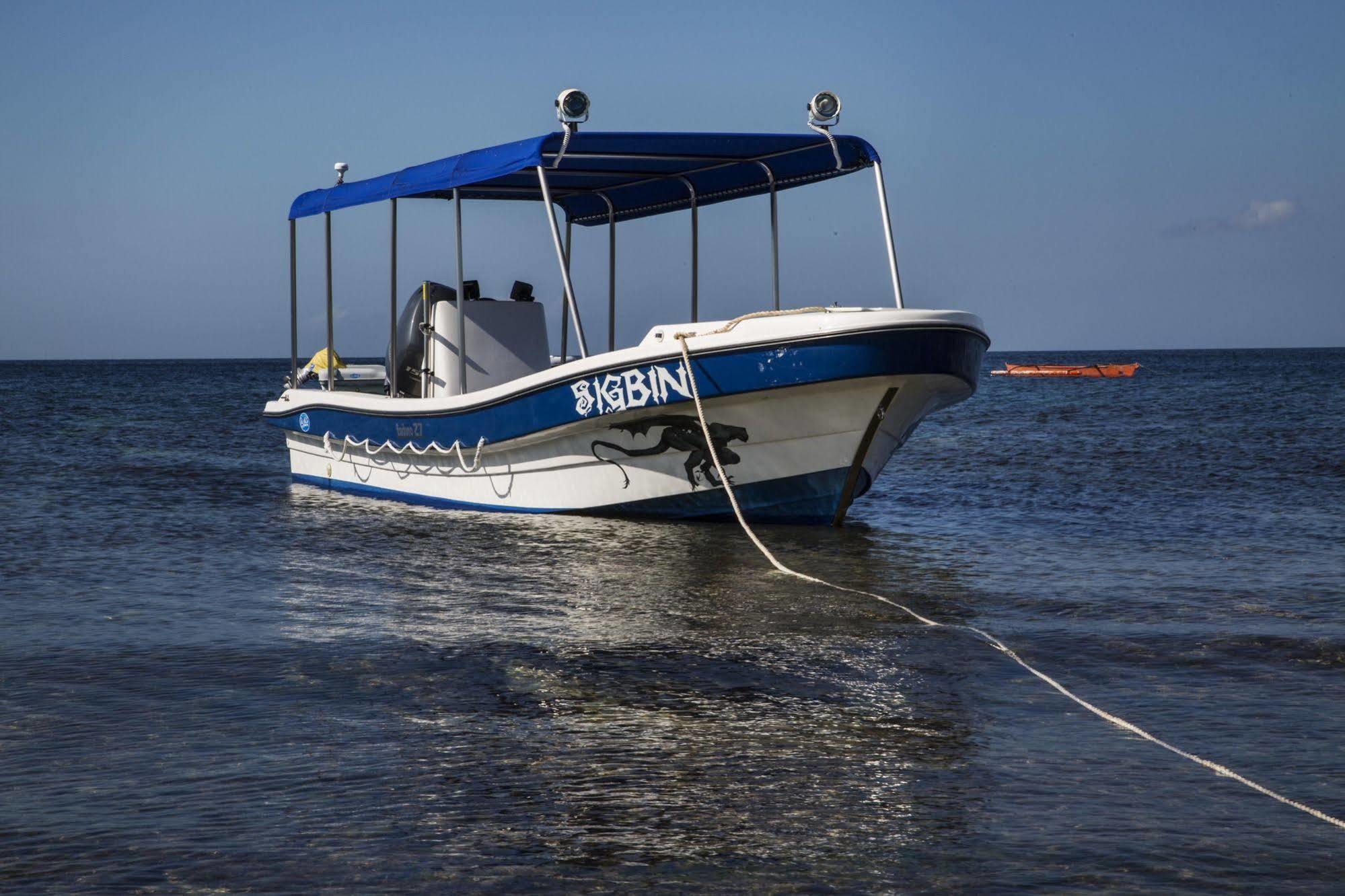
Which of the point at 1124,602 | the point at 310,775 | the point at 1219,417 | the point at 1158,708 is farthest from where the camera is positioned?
the point at 1219,417

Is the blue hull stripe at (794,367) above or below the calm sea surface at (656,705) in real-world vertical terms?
above

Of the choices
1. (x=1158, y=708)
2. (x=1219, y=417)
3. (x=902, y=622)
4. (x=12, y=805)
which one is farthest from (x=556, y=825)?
(x=1219, y=417)

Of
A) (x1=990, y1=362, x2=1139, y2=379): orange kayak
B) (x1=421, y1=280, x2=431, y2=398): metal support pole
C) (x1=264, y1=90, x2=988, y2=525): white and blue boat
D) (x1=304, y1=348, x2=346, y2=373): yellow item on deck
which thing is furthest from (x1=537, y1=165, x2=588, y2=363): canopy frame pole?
(x1=990, y1=362, x2=1139, y2=379): orange kayak

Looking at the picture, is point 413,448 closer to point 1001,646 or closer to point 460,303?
point 460,303

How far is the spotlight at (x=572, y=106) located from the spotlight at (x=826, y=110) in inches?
76.0

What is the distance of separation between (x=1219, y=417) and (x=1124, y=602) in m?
26.6

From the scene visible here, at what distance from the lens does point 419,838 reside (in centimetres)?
381

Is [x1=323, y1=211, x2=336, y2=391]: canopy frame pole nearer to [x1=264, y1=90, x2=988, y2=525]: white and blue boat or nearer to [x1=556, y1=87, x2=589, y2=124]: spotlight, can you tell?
[x1=264, y1=90, x2=988, y2=525]: white and blue boat

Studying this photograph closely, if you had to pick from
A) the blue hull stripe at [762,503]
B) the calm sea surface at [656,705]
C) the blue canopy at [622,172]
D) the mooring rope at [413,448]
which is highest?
the blue canopy at [622,172]

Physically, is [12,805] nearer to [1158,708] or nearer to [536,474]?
[1158,708]

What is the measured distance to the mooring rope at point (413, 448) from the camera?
11875mm

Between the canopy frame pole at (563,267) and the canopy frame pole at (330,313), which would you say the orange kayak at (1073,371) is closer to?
the canopy frame pole at (330,313)

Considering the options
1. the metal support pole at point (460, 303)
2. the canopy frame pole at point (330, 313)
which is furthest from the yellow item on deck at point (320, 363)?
the metal support pole at point (460, 303)

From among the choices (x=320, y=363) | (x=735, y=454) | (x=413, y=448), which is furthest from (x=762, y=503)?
(x=320, y=363)
